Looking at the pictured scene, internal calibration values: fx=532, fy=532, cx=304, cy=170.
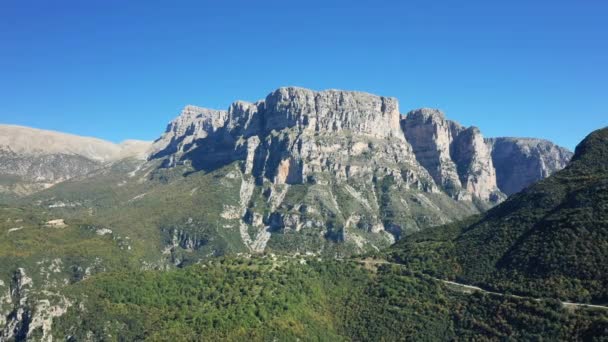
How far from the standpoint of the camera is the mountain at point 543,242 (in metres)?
121

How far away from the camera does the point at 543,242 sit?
13375 cm

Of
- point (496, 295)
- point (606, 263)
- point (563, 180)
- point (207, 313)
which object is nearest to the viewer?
point (606, 263)

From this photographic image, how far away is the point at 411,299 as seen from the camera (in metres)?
138

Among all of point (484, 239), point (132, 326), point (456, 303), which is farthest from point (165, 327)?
point (484, 239)

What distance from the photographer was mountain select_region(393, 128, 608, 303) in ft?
398

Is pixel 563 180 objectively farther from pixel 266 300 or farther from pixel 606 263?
pixel 266 300

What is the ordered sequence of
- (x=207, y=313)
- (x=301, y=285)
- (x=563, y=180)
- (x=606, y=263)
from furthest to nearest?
(x=563, y=180) < (x=301, y=285) < (x=207, y=313) < (x=606, y=263)

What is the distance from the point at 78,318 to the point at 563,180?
14653cm

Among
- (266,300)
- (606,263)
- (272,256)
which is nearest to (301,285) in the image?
(266,300)

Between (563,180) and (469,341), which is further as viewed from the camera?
(563,180)

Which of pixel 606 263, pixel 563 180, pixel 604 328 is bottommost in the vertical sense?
pixel 604 328

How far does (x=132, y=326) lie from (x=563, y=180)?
13218 centimetres

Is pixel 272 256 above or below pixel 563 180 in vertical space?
below

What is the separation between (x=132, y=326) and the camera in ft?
447
